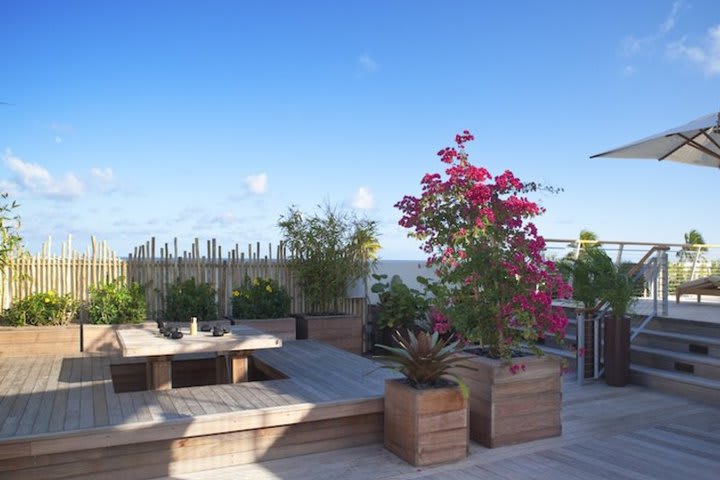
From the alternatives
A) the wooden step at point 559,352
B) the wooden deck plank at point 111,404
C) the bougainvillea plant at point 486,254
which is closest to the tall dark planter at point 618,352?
the wooden step at point 559,352

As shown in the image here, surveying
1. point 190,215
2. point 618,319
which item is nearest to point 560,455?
point 618,319

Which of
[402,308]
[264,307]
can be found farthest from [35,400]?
[402,308]

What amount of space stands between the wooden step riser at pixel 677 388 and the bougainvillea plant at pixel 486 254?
8.43 feet

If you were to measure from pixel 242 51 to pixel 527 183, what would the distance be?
257 inches

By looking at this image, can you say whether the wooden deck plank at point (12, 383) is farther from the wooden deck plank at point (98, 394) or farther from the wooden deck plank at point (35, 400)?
the wooden deck plank at point (98, 394)

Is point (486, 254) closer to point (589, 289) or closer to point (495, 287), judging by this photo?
point (495, 287)

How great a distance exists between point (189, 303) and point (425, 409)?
509 cm

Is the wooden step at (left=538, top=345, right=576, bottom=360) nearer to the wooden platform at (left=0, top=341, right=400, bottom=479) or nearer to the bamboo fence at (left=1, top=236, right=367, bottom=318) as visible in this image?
the bamboo fence at (left=1, top=236, right=367, bottom=318)

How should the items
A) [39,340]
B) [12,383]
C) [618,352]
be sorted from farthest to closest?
[39,340], [618,352], [12,383]

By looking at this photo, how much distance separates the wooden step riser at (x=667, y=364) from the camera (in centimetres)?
650

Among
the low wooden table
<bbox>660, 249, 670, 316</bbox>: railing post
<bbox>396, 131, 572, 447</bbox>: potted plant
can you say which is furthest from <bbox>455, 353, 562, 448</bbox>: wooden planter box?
<bbox>660, 249, 670, 316</bbox>: railing post

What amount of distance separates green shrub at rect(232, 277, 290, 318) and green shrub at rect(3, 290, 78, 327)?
7.67ft

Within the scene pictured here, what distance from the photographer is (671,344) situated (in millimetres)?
7367

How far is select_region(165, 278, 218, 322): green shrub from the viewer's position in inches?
322
